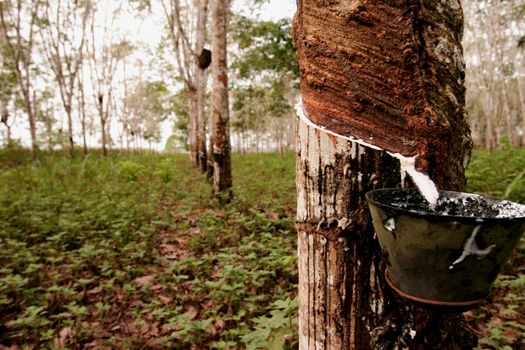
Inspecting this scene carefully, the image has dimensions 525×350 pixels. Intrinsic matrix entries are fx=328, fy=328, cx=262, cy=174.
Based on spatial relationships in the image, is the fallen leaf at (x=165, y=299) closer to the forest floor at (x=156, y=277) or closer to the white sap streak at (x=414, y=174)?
the forest floor at (x=156, y=277)

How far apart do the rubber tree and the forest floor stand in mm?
620

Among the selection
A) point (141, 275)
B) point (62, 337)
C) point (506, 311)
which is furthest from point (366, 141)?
point (141, 275)

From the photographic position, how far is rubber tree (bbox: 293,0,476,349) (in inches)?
37.6

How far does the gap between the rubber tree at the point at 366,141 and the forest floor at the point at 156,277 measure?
0.62 m

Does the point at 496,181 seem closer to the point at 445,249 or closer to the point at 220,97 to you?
the point at 220,97

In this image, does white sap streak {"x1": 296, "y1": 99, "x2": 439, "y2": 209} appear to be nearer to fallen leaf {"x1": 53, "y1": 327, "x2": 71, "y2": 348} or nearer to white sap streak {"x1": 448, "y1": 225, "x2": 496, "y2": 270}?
white sap streak {"x1": 448, "y1": 225, "x2": 496, "y2": 270}

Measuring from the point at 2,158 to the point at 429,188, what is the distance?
1767 centimetres

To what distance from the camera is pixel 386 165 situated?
98 centimetres

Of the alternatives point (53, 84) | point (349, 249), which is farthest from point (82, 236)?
point (53, 84)

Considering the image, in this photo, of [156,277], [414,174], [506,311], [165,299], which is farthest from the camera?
[156,277]

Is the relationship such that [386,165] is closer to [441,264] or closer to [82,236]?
[441,264]

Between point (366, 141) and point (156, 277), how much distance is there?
8.05 ft

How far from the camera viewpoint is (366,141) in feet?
3.19

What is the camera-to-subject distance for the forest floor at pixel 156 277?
2096 mm
